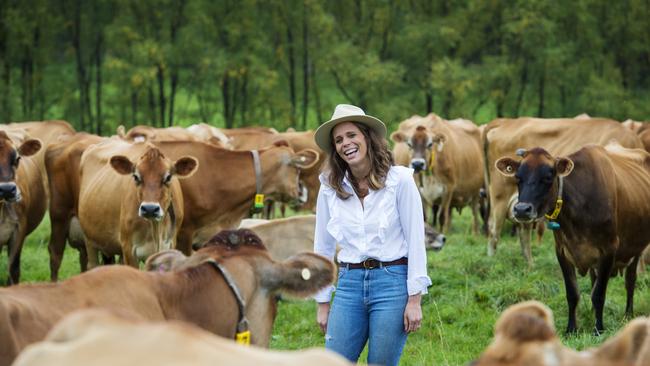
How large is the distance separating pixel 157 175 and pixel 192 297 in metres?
4.86

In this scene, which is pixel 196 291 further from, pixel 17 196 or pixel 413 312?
pixel 17 196

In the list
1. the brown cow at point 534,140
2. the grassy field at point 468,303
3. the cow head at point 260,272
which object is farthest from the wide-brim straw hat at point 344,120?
the brown cow at point 534,140

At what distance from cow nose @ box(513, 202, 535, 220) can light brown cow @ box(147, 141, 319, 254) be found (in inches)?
129

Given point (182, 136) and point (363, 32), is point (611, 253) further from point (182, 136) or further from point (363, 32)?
point (363, 32)

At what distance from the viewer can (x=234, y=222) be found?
11141 mm

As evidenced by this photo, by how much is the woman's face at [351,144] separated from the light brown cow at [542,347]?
257 centimetres

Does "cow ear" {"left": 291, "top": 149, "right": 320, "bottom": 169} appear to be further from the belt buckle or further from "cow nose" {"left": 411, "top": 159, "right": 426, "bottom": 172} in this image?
the belt buckle

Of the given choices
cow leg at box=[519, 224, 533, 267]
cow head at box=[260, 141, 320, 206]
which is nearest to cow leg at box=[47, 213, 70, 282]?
cow head at box=[260, 141, 320, 206]

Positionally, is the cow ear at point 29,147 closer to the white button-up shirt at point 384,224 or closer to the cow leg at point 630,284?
the cow leg at point 630,284

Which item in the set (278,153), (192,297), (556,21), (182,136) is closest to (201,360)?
(192,297)

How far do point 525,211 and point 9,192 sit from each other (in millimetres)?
5009

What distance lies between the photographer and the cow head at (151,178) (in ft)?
28.6

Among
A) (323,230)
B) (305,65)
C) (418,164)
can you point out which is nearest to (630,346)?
(323,230)

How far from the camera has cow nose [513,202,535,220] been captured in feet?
29.4
